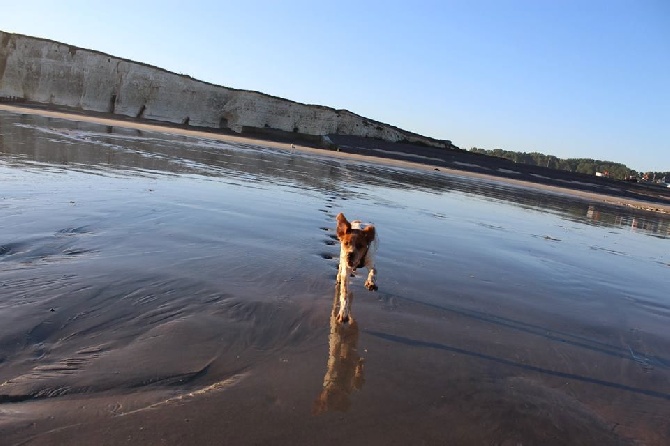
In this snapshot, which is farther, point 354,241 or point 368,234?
point 368,234

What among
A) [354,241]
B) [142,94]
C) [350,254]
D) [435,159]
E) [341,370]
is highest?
[142,94]

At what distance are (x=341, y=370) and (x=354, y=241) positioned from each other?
1592 mm

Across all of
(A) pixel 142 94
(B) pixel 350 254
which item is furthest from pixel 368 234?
(A) pixel 142 94

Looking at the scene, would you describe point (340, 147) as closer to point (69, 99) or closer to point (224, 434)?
point (69, 99)

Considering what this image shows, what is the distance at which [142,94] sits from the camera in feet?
190

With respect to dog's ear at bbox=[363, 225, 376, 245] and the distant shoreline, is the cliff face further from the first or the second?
dog's ear at bbox=[363, 225, 376, 245]

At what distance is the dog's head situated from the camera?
479cm

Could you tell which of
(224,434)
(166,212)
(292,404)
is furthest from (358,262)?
(166,212)

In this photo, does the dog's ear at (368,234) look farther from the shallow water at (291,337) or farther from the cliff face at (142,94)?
the cliff face at (142,94)

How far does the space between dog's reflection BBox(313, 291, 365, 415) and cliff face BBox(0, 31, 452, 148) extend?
2292 inches

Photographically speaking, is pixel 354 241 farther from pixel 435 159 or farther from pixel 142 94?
pixel 142 94

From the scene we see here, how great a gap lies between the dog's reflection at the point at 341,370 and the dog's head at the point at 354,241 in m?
0.64

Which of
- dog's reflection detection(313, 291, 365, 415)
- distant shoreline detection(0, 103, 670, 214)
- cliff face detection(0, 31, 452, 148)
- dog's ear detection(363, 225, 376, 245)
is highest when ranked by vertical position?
cliff face detection(0, 31, 452, 148)

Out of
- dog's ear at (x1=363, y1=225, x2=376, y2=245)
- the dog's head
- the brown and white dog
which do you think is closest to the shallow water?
the brown and white dog
